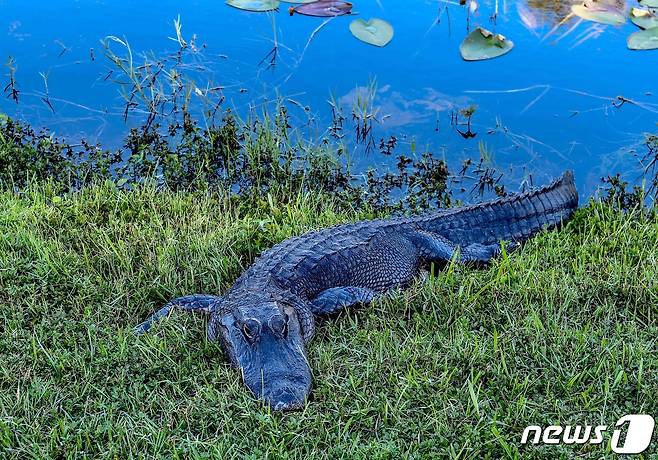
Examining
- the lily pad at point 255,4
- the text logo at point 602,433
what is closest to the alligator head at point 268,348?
the text logo at point 602,433

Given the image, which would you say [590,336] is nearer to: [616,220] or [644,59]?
[616,220]

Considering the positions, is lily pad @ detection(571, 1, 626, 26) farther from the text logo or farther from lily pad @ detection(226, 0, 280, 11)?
the text logo

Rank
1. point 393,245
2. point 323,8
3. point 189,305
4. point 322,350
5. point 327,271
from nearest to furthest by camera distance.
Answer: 1. point 322,350
2. point 189,305
3. point 327,271
4. point 393,245
5. point 323,8

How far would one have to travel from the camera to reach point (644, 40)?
6.71m

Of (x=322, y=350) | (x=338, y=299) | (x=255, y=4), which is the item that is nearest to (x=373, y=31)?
(x=255, y=4)

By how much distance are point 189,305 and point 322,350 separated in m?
0.80

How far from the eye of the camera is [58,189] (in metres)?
5.23

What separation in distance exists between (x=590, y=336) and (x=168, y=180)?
320cm

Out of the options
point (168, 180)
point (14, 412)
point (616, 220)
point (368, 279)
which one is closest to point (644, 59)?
point (616, 220)

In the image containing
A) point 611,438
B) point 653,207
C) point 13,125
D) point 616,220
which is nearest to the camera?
point 611,438

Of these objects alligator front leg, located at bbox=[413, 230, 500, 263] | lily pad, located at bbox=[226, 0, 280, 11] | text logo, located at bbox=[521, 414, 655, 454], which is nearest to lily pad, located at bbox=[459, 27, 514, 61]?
lily pad, located at bbox=[226, 0, 280, 11]

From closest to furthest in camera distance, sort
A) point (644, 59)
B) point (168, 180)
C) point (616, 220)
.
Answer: point (616, 220) < point (168, 180) < point (644, 59)

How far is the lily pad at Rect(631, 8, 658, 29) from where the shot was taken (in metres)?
6.96

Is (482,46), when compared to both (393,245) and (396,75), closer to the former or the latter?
(396,75)
